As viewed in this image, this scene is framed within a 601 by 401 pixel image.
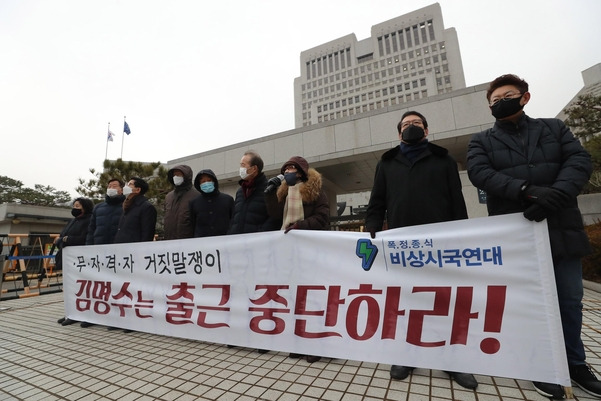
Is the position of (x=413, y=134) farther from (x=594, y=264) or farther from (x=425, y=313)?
(x=594, y=264)

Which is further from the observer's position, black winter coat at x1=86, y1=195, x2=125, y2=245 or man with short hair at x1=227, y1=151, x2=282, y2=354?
black winter coat at x1=86, y1=195, x2=125, y2=245

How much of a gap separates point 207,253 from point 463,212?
2.31 meters

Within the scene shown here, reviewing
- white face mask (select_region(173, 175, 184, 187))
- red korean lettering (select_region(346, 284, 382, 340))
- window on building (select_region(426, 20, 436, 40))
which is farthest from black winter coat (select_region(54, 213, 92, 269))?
window on building (select_region(426, 20, 436, 40))

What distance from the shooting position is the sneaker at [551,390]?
5.19 ft

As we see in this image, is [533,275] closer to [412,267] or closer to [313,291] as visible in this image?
[412,267]

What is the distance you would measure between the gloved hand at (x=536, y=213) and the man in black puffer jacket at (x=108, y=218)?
4.70 metres

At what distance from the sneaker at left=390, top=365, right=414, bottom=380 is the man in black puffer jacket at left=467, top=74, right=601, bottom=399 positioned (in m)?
0.73

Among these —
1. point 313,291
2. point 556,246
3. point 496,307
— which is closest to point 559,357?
point 496,307

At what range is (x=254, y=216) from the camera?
3.11 m

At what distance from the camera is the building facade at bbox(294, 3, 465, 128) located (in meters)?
65.1

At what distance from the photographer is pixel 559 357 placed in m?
1.60

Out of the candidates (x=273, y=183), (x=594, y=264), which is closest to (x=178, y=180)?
(x=273, y=183)

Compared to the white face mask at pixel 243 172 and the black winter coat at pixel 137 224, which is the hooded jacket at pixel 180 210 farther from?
the white face mask at pixel 243 172

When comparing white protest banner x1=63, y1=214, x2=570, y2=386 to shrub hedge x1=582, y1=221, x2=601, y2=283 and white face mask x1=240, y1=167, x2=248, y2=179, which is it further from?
shrub hedge x1=582, y1=221, x2=601, y2=283
